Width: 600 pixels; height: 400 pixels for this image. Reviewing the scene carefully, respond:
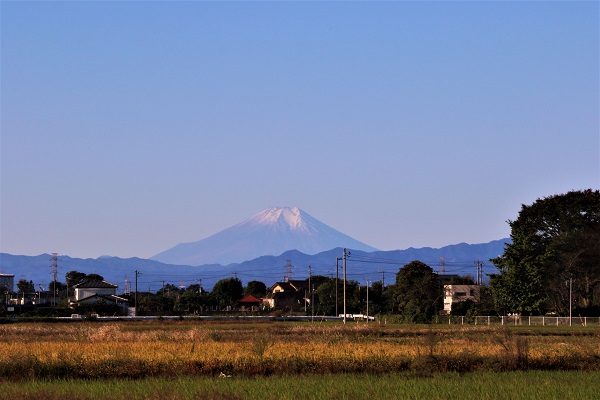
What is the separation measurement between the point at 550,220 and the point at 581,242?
579cm

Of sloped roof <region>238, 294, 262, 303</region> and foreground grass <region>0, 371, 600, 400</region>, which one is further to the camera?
sloped roof <region>238, 294, 262, 303</region>

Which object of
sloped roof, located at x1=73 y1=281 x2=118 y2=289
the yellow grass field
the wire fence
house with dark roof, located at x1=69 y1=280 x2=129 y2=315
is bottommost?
the wire fence

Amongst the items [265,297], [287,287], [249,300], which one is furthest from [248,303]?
[265,297]

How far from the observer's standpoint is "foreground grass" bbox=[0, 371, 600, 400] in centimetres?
2783

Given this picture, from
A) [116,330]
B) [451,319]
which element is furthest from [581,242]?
[116,330]

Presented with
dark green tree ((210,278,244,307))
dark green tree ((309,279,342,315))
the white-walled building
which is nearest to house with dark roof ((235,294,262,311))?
dark green tree ((210,278,244,307))

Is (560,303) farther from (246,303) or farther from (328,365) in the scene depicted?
(246,303)

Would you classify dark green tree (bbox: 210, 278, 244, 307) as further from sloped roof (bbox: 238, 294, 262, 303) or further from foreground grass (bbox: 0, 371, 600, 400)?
foreground grass (bbox: 0, 371, 600, 400)

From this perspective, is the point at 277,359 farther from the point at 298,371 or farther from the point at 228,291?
the point at 228,291

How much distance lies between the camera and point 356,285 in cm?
14612

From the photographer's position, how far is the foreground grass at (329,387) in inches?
1096

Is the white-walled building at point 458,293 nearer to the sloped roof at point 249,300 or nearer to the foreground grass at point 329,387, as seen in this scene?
the sloped roof at point 249,300

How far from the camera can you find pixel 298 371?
37.1 m

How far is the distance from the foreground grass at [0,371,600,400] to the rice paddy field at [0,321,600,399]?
0.11ft
